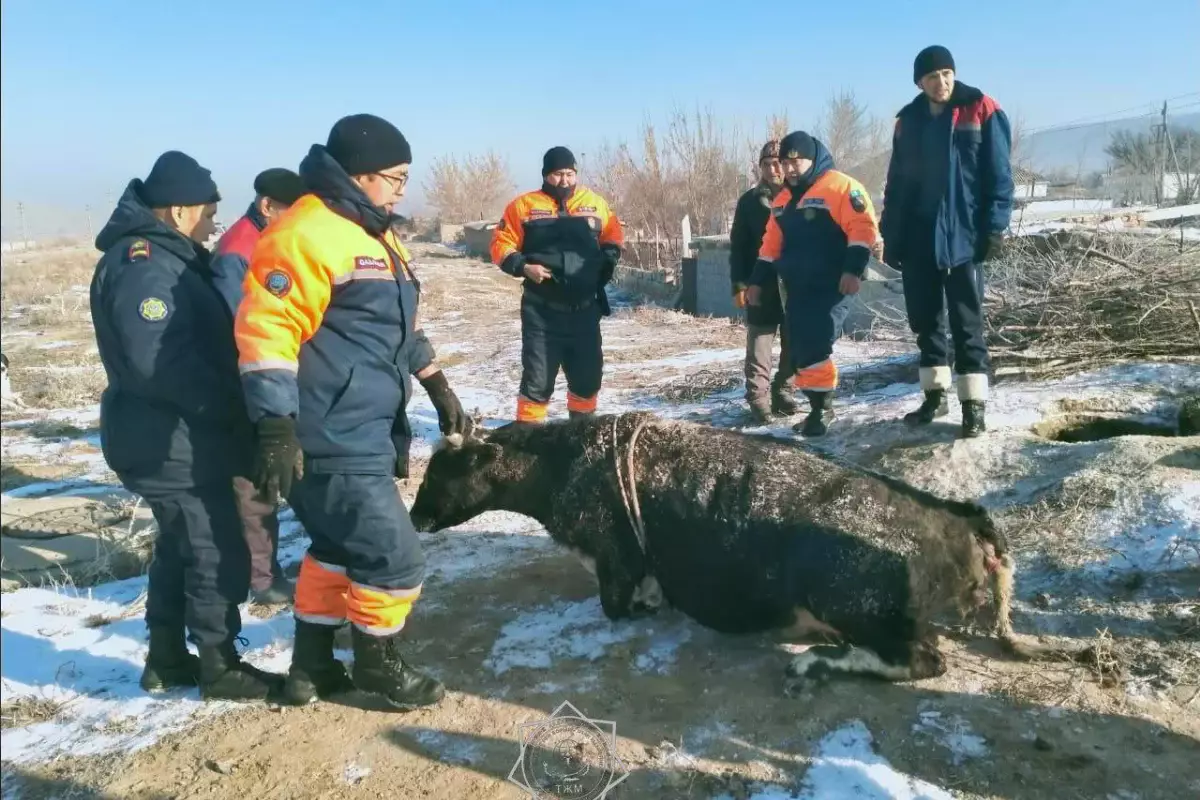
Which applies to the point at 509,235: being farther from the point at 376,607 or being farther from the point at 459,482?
the point at 376,607

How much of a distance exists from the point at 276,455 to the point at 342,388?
0.36m

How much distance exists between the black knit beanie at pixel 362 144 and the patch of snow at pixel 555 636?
2.08 m

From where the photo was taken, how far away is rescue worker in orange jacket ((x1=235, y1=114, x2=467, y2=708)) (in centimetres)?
279

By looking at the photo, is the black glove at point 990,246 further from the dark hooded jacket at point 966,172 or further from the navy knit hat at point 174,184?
the navy knit hat at point 174,184

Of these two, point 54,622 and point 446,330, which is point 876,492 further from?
point 446,330

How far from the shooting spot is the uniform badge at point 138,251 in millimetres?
3156

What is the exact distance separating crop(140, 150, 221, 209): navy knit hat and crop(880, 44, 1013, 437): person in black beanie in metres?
3.90

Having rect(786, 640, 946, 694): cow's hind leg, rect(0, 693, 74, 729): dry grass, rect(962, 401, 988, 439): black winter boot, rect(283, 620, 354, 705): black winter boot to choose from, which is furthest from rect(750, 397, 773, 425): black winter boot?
rect(0, 693, 74, 729): dry grass

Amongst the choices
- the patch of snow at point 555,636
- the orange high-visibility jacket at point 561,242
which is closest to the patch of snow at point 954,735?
the patch of snow at point 555,636

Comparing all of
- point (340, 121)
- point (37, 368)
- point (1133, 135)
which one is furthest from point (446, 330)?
point (1133, 135)

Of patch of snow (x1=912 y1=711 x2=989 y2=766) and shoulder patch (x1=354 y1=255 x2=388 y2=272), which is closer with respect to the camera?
patch of snow (x1=912 y1=711 x2=989 y2=766)

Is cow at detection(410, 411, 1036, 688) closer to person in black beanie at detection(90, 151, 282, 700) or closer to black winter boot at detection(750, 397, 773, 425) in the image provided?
person in black beanie at detection(90, 151, 282, 700)

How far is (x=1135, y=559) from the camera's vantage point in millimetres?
3787

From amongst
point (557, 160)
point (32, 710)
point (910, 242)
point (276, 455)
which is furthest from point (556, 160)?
point (32, 710)
